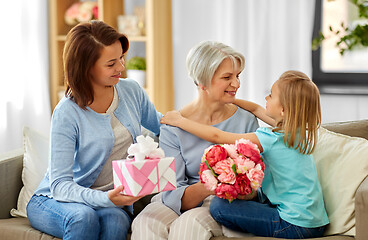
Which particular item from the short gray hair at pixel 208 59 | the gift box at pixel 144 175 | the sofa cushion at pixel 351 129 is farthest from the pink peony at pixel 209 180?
the sofa cushion at pixel 351 129

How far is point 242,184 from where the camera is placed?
76.3 inches

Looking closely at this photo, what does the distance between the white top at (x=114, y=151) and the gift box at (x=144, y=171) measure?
300 millimetres

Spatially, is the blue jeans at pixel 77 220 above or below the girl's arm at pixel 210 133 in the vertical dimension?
below

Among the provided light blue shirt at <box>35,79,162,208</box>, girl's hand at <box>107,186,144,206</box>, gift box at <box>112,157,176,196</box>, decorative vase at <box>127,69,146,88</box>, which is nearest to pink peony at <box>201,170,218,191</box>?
gift box at <box>112,157,176,196</box>

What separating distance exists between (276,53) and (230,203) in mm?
1929

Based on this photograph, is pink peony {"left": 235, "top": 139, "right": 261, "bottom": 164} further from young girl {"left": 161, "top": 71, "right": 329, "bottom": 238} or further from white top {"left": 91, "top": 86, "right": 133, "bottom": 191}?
white top {"left": 91, "top": 86, "right": 133, "bottom": 191}

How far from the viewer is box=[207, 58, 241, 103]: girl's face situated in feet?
7.37

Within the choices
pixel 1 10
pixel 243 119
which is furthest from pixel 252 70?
pixel 1 10

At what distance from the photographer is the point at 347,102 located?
3561 mm

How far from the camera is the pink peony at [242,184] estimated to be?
192 centimetres

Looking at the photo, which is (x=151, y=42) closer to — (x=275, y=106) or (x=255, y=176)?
(x=275, y=106)

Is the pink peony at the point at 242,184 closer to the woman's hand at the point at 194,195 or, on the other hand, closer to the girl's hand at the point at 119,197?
the woman's hand at the point at 194,195

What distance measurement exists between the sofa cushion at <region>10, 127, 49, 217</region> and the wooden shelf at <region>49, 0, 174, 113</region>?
1.47 metres

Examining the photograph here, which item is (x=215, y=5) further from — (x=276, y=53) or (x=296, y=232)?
(x=296, y=232)
